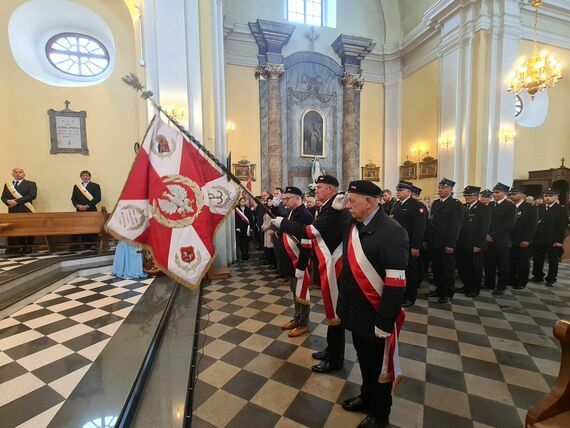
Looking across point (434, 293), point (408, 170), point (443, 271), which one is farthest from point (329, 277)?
point (408, 170)

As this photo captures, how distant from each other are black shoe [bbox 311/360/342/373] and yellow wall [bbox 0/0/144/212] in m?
7.77

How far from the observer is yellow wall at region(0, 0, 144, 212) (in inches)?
272

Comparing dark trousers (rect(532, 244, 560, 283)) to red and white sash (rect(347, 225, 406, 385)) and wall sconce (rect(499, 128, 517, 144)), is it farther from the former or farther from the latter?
red and white sash (rect(347, 225, 406, 385))

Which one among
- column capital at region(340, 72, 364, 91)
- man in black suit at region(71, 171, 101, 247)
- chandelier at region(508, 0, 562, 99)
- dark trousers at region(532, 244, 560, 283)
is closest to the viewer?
dark trousers at region(532, 244, 560, 283)

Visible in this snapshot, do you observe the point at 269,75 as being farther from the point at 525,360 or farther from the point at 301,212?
the point at 525,360

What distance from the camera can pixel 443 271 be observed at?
4250mm

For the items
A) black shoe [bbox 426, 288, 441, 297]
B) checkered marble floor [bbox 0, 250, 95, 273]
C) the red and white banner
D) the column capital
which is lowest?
black shoe [bbox 426, 288, 441, 297]

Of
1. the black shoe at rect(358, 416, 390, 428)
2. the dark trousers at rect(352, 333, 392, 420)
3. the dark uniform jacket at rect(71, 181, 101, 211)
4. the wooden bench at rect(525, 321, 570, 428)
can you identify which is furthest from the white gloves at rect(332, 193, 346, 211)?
the dark uniform jacket at rect(71, 181, 101, 211)

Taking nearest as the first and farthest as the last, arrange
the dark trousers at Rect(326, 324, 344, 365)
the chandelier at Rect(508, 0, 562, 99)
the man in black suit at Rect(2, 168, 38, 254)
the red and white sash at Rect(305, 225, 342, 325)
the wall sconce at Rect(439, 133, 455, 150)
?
1. the red and white sash at Rect(305, 225, 342, 325)
2. the dark trousers at Rect(326, 324, 344, 365)
3. the man in black suit at Rect(2, 168, 38, 254)
4. the chandelier at Rect(508, 0, 562, 99)
5. the wall sconce at Rect(439, 133, 455, 150)

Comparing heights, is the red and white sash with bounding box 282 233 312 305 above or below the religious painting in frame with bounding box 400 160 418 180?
below

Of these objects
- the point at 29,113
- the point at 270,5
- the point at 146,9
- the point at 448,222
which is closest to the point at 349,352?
the point at 448,222

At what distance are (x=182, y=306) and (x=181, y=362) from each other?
137cm

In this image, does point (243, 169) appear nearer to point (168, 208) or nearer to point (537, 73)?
point (168, 208)

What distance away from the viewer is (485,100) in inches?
356
